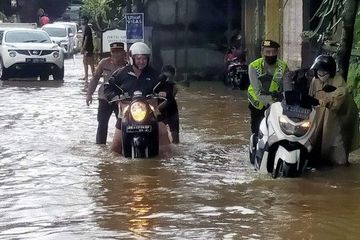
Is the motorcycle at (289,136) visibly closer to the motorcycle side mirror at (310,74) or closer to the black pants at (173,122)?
the motorcycle side mirror at (310,74)

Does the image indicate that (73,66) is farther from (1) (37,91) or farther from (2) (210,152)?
(2) (210,152)

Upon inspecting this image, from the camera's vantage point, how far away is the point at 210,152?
12.5m

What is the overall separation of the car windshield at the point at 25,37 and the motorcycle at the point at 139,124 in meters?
18.7

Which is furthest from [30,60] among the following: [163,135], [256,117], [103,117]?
[256,117]

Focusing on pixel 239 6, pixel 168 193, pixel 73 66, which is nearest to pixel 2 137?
pixel 168 193

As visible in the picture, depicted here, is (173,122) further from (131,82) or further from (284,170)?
(284,170)

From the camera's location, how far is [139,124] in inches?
447

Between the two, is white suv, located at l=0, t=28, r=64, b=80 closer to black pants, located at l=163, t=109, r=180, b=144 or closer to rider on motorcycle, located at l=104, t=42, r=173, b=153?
black pants, located at l=163, t=109, r=180, b=144

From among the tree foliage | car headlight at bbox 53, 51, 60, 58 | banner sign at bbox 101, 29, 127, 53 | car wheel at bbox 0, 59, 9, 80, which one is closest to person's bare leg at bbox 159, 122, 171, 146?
car headlight at bbox 53, 51, 60, 58

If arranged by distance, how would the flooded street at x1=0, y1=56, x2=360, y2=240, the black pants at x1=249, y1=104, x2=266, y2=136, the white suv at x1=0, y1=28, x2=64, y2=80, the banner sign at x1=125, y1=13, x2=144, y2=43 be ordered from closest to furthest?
the flooded street at x1=0, y1=56, x2=360, y2=240 < the black pants at x1=249, y1=104, x2=266, y2=136 < the banner sign at x1=125, y1=13, x2=144, y2=43 < the white suv at x1=0, y1=28, x2=64, y2=80

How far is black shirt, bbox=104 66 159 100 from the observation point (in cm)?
1170

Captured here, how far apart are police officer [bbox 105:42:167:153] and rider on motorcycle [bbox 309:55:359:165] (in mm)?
2015

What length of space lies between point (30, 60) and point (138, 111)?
1795 cm

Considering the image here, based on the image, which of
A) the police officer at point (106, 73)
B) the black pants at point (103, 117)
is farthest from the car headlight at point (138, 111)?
the black pants at point (103, 117)
